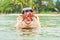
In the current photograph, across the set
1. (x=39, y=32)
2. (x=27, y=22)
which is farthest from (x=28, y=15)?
(x=39, y=32)

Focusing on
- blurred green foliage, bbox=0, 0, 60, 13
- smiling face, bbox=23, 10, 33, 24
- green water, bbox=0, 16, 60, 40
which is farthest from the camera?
blurred green foliage, bbox=0, 0, 60, 13

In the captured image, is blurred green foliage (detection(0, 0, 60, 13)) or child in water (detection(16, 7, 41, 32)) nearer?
child in water (detection(16, 7, 41, 32))

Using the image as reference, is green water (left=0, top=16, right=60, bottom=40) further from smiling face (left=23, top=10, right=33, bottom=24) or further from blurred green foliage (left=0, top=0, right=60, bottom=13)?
blurred green foliage (left=0, top=0, right=60, bottom=13)

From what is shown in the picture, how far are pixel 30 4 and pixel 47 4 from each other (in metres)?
1.91

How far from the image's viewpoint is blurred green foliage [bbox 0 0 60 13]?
102 ft

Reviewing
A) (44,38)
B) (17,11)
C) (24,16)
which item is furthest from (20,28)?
(17,11)

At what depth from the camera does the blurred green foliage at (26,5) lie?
102ft

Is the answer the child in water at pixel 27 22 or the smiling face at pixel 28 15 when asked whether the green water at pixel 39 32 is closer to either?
the child in water at pixel 27 22

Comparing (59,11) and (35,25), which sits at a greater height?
(35,25)

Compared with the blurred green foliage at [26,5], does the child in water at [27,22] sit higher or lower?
higher

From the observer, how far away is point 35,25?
14.6 m

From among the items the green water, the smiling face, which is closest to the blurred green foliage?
the green water

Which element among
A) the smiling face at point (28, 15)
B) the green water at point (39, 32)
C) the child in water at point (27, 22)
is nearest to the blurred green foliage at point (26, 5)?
the green water at point (39, 32)

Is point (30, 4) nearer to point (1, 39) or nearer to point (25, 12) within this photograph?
point (25, 12)
